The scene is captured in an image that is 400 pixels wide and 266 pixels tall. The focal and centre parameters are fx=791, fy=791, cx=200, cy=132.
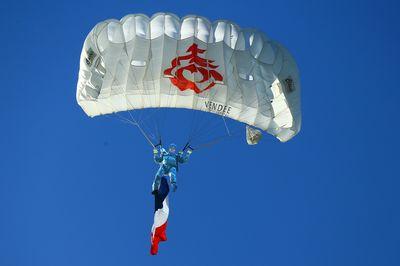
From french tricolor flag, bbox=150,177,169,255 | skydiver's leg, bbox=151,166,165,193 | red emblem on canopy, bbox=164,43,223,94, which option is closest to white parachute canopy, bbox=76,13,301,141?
red emblem on canopy, bbox=164,43,223,94

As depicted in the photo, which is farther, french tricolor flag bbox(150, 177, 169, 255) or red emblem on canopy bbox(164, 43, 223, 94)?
red emblem on canopy bbox(164, 43, 223, 94)

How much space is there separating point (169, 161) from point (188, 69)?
2860mm

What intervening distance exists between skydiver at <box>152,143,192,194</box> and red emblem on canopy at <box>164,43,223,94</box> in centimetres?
204

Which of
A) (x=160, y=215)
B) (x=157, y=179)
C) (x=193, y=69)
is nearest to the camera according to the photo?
(x=157, y=179)

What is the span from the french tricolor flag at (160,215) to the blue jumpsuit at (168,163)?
176 millimetres

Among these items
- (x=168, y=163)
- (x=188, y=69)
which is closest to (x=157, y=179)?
(x=168, y=163)

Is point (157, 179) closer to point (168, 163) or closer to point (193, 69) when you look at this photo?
point (168, 163)

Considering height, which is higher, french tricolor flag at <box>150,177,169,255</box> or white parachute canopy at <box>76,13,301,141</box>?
white parachute canopy at <box>76,13,301,141</box>

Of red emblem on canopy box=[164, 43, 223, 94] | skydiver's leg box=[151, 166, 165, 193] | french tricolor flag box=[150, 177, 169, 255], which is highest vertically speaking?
red emblem on canopy box=[164, 43, 223, 94]

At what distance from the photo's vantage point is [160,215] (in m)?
23.9

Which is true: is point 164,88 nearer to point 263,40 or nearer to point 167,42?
point 167,42

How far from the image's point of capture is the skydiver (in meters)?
23.7

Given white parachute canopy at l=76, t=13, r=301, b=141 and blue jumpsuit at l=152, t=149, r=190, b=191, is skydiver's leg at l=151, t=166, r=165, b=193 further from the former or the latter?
white parachute canopy at l=76, t=13, r=301, b=141

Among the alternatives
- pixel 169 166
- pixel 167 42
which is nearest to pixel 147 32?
pixel 167 42
